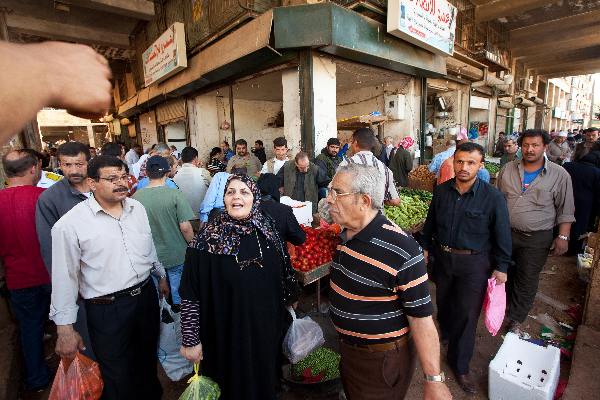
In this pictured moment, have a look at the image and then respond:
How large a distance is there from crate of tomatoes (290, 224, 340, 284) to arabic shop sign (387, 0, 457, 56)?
5.55m

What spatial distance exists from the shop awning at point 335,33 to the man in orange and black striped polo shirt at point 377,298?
503 cm

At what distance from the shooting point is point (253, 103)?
12641 millimetres

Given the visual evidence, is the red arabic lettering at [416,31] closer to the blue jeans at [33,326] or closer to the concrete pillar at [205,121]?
the concrete pillar at [205,121]

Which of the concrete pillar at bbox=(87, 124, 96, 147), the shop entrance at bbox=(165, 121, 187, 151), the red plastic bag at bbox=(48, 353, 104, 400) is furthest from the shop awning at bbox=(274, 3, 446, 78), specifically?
the concrete pillar at bbox=(87, 124, 96, 147)

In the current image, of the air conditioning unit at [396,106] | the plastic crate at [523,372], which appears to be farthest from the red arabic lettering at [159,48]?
the plastic crate at [523,372]

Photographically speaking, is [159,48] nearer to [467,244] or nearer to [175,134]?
[175,134]

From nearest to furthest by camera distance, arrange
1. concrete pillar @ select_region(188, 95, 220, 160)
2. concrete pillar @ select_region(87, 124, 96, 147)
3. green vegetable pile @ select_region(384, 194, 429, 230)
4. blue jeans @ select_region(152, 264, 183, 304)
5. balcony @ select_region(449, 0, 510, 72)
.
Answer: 1. blue jeans @ select_region(152, 264, 183, 304)
2. green vegetable pile @ select_region(384, 194, 429, 230)
3. concrete pillar @ select_region(188, 95, 220, 160)
4. balcony @ select_region(449, 0, 510, 72)
5. concrete pillar @ select_region(87, 124, 96, 147)

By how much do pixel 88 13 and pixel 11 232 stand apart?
1026 cm

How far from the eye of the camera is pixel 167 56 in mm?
9945

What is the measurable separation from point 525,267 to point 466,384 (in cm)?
156

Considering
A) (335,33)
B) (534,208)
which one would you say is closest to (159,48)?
(335,33)

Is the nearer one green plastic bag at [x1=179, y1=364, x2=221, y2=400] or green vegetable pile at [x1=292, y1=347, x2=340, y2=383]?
green plastic bag at [x1=179, y1=364, x2=221, y2=400]

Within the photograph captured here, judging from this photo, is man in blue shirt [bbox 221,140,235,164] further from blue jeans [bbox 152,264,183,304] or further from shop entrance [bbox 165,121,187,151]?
blue jeans [bbox 152,264,183,304]

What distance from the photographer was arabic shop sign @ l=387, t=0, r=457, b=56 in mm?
6680
